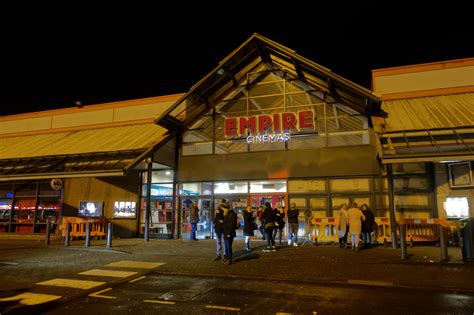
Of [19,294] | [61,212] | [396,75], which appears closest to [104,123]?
[61,212]

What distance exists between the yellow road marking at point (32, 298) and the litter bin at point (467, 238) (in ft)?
35.9

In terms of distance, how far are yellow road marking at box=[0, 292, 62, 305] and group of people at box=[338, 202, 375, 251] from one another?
31.4 ft

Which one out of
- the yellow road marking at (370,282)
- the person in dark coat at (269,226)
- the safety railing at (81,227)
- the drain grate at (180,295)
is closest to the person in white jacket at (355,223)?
the person in dark coat at (269,226)

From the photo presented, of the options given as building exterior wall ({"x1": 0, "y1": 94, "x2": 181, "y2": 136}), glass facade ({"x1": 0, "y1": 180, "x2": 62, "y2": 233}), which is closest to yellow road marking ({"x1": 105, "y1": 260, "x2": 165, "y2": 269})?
glass facade ({"x1": 0, "y1": 180, "x2": 62, "y2": 233})

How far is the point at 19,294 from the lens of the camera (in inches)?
293

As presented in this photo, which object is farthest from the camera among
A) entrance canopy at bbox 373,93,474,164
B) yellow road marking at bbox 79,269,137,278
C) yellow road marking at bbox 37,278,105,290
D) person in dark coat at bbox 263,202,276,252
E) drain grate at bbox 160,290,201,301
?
person in dark coat at bbox 263,202,276,252

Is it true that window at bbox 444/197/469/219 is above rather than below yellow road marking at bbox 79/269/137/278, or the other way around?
above

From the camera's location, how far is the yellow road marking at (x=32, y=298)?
686cm

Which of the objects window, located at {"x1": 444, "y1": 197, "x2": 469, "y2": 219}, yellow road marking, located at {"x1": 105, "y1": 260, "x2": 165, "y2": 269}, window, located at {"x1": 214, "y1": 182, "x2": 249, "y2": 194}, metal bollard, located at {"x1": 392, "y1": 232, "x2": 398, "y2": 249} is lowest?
yellow road marking, located at {"x1": 105, "y1": 260, "x2": 165, "y2": 269}

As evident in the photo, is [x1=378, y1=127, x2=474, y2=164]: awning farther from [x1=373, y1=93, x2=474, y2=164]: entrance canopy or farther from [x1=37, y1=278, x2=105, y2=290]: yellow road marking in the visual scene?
[x1=37, y1=278, x2=105, y2=290]: yellow road marking

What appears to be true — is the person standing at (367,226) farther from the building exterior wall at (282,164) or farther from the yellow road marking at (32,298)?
the yellow road marking at (32,298)

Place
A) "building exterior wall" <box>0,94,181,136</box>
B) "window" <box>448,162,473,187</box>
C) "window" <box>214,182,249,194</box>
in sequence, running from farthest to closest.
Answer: "building exterior wall" <box>0,94,181,136</box> → "window" <box>214,182,249,194</box> → "window" <box>448,162,473,187</box>

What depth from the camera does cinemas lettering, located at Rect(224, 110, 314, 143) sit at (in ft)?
54.6

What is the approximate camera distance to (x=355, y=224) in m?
12.5
